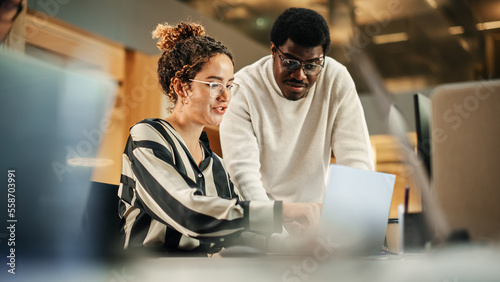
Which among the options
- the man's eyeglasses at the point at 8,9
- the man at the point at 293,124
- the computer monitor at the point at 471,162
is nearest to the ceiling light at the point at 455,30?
the man at the point at 293,124

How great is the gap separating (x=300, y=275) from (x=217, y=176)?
660mm

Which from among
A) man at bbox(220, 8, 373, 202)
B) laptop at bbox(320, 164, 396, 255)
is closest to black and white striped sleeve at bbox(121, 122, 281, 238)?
laptop at bbox(320, 164, 396, 255)

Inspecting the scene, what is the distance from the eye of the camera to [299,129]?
167 cm

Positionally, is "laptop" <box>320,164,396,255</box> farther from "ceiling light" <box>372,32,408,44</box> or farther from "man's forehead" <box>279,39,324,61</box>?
"ceiling light" <box>372,32,408,44</box>

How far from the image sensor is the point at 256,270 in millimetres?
712

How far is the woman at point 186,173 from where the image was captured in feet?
3.14

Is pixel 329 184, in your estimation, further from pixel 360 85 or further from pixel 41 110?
pixel 360 85

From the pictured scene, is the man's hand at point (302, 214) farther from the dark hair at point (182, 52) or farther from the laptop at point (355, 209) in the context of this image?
the dark hair at point (182, 52)

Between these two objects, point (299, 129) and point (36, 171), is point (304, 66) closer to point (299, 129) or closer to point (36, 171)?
point (299, 129)

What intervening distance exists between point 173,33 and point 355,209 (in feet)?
2.41

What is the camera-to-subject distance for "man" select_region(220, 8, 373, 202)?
1.59m

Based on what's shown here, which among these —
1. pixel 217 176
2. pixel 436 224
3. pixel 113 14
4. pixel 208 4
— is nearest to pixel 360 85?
pixel 208 4

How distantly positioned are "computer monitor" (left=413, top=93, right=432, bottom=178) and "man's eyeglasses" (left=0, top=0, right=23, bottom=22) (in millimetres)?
834

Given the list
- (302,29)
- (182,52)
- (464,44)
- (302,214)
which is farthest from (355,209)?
(464,44)
